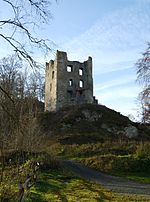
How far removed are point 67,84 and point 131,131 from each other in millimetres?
13891

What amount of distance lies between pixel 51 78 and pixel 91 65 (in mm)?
7030

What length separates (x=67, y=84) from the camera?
58.9 meters

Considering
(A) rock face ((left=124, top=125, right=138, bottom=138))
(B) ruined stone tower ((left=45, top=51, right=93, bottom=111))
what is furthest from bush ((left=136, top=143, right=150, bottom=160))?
(B) ruined stone tower ((left=45, top=51, right=93, bottom=111))

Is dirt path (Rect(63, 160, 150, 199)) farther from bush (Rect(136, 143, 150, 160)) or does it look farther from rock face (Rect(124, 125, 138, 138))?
rock face (Rect(124, 125, 138, 138))

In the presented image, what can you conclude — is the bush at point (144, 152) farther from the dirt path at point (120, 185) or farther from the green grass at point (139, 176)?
the dirt path at point (120, 185)

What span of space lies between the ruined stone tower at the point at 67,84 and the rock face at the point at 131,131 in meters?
10.1

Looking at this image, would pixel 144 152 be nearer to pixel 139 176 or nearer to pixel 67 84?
pixel 139 176

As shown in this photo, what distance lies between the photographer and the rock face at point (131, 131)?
4953cm

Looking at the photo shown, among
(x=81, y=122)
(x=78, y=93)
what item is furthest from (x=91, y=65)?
(x=81, y=122)

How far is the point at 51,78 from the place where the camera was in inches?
2391

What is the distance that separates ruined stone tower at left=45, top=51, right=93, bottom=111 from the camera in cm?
5800

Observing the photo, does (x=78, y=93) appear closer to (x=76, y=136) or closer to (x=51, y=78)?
(x=51, y=78)

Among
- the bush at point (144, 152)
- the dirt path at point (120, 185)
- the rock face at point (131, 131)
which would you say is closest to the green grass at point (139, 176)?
the dirt path at point (120, 185)

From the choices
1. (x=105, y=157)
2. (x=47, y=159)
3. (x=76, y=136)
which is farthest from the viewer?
(x=76, y=136)
